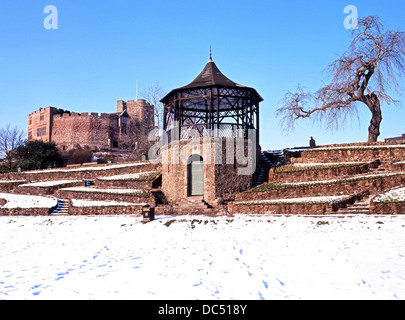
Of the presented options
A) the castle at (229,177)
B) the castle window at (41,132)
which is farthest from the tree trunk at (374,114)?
the castle window at (41,132)

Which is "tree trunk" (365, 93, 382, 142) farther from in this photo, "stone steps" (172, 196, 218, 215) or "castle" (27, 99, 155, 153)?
Result: "castle" (27, 99, 155, 153)

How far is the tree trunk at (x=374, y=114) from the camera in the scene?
27.2 m

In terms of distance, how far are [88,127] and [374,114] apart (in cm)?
4694

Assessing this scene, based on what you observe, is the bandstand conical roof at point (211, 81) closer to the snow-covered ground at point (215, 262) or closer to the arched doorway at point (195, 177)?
the arched doorway at point (195, 177)

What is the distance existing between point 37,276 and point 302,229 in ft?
26.3

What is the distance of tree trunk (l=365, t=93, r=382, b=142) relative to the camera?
89.3ft

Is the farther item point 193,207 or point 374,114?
point 374,114

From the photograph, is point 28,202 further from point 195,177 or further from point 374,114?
point 374,114

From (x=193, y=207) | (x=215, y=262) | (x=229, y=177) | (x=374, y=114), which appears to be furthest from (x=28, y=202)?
(x=374, y=114)

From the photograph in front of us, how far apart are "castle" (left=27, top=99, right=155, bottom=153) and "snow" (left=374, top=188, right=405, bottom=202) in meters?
45.9

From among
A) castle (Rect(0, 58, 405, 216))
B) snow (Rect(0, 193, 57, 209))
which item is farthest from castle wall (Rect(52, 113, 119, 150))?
snow (Rect(0, 193, 57, 209))

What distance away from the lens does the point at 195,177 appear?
20.9m

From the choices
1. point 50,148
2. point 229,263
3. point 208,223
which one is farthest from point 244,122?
point 50,148
